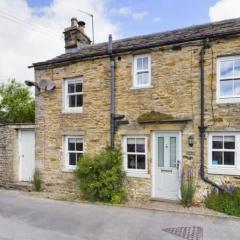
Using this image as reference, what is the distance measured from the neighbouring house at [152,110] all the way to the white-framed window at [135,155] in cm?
4

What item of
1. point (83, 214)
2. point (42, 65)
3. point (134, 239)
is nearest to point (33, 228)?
point (83, 214)

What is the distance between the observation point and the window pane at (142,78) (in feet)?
36.1

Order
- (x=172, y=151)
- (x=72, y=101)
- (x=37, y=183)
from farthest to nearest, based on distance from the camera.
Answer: (x=37, y=183) < (x=72, y=101) < (x=172, y=151)

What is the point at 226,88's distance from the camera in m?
9.68

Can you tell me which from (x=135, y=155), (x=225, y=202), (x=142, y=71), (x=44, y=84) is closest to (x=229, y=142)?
(x=225, y=202)

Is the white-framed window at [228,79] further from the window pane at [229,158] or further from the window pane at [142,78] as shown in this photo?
the window pane at [142,78]

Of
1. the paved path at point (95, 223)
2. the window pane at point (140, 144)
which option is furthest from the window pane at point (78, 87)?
the paved path at point (95, 223)

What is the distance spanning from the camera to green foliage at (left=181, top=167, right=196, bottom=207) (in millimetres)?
9820

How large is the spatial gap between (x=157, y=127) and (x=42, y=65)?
Answer: 5.98m

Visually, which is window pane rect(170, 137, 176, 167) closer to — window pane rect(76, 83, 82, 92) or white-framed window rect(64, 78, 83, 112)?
white-framed window rect(64, 78, 83, 112)

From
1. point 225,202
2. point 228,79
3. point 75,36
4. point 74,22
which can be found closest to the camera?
point 225,202

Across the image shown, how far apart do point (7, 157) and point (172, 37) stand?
8.93 metres

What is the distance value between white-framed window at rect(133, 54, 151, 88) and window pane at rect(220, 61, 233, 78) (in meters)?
2.53

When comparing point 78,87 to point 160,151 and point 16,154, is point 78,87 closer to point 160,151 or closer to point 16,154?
point 160,151
